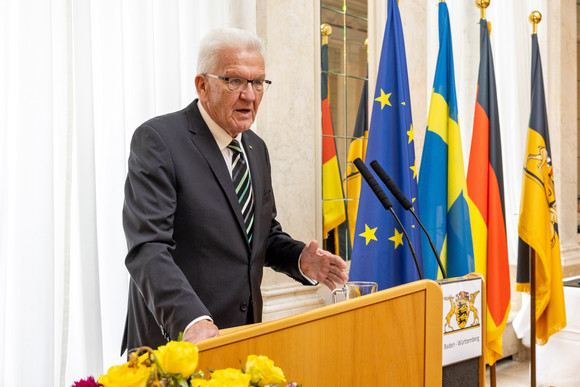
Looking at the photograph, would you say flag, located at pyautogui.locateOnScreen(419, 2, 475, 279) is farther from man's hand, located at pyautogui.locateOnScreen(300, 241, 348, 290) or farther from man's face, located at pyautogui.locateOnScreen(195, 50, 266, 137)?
man's face, located at pyautogui.locateOnScreen(195, 50, 266, 137)

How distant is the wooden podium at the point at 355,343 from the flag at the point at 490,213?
7.78 feet

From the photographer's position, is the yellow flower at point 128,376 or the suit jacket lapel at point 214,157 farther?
the suit jacket lapel at point 214,157

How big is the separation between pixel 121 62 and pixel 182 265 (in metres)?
1.18

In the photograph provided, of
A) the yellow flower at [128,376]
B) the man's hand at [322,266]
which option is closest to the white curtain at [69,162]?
the man's hand at [322,266]

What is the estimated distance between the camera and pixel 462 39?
458 centimetres

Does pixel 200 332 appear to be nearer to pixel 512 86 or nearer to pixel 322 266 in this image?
pixel 322 266

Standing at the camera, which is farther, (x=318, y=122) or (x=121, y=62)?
(x=318, y=122)

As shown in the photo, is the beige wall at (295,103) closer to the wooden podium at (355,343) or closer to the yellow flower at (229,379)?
the wooden podium at (355,343)

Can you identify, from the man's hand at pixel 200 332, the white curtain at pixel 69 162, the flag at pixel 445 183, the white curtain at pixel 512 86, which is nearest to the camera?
the man's hand at pixel 200 332

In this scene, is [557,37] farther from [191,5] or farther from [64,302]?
[64,302]

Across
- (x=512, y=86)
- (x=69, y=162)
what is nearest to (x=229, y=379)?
(x=69, y=162)

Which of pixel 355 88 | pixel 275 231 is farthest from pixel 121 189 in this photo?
pixel 355 88

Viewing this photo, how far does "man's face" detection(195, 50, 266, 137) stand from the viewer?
1869mm

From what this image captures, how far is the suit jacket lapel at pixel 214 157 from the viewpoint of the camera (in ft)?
6.09
